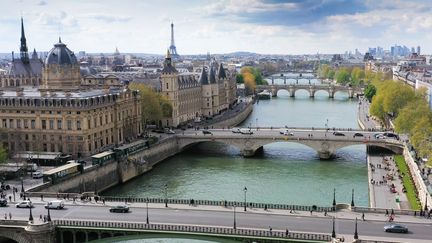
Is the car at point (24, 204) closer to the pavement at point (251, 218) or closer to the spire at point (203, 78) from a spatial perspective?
the pavement at point (251, 218)

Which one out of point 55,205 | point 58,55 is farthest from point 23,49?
point 55,205

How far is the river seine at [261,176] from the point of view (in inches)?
2754

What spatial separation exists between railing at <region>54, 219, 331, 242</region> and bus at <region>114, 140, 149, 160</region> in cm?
3020

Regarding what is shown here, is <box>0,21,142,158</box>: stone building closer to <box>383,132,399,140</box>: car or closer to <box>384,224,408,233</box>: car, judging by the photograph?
<box>383,132,399,140</box>: car

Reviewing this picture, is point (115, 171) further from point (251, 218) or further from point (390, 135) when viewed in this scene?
point (390, 135)

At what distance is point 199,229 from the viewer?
A: 46.8m

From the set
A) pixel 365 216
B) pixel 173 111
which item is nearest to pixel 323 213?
pixel 365 216

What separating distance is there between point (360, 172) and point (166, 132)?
36605mm

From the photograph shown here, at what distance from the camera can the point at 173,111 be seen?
Answer: 113 metres

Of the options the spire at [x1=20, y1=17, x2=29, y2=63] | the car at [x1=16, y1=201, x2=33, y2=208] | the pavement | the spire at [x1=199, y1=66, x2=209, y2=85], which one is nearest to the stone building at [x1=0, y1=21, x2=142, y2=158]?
the car at [x1=16, y1=201, x2=33, y2=208]

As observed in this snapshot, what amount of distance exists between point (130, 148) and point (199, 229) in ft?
128

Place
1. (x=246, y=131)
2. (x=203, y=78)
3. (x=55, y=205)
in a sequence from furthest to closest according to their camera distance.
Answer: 1. (x=203, y=78)
2. (x=246, y=131)
3. (x=55, y=205)

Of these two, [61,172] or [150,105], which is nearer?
[61,172]

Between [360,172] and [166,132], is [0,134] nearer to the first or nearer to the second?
[166,132]
